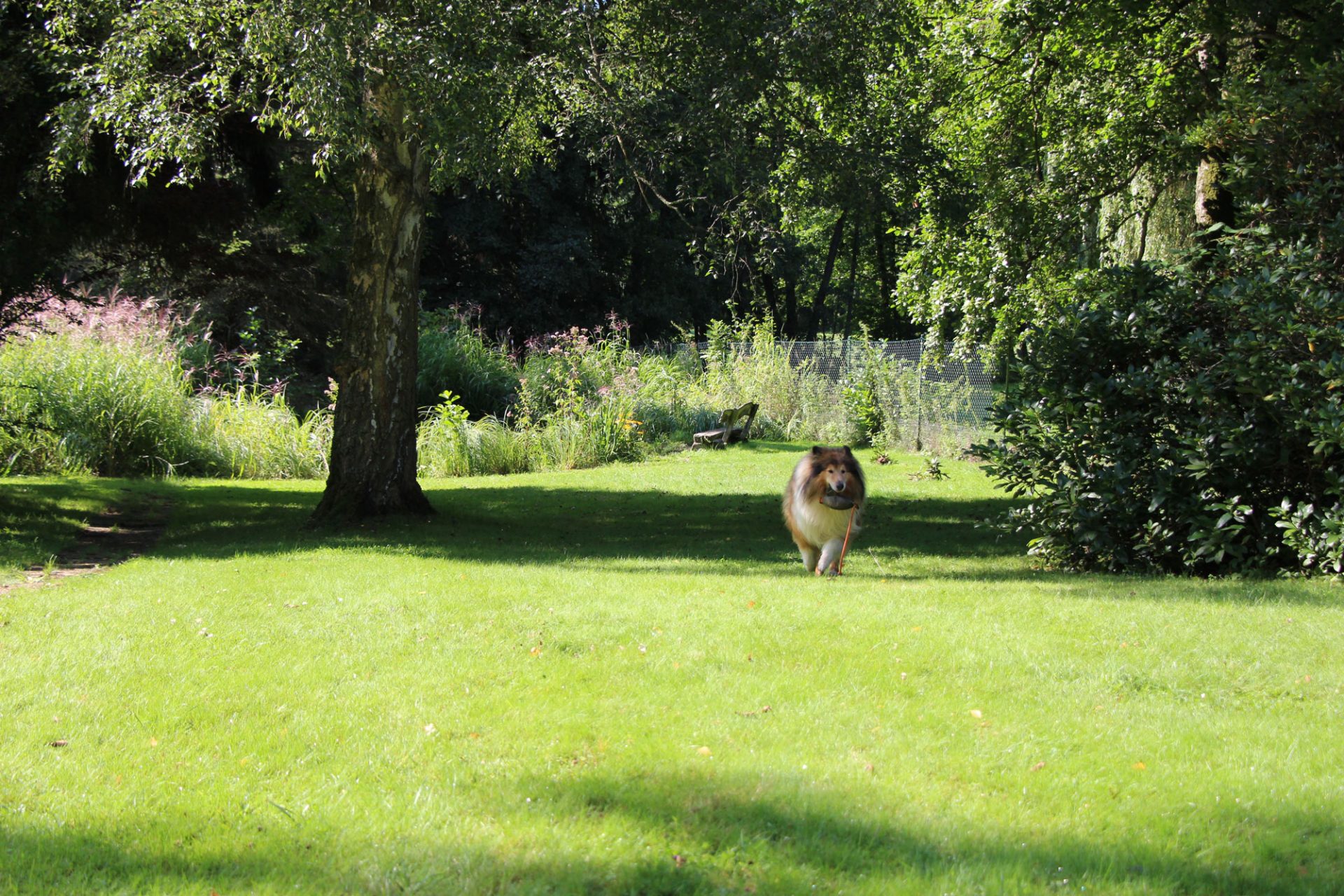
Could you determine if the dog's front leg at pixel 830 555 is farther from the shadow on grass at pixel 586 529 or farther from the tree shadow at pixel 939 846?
the tree shadow at pixel 939 846

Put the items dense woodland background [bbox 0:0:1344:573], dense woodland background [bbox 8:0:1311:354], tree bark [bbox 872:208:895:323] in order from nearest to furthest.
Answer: dense woodland background [bbox 0:0:1344:573] < dense woodland background [bbox 8:0:1311:354] < tree bark [bbox 872:208:895:323]

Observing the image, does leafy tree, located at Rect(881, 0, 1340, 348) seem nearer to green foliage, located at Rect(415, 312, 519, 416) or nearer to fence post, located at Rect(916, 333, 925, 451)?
fence post, located at Rect(916, 333, 925, 451)

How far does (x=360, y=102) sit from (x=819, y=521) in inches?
231

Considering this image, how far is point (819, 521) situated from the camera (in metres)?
9.68

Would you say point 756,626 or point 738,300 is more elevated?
point 738,300

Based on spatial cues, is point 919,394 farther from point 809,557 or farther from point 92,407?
point 92,407

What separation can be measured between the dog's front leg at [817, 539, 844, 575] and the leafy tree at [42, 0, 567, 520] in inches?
197

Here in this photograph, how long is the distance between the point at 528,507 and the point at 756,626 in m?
8.56

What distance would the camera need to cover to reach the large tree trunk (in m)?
12.4

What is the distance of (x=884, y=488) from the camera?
17.3 meters

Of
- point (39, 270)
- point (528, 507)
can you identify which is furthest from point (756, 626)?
point (39, 270)

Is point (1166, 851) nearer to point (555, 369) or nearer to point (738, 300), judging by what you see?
point (555, 369)

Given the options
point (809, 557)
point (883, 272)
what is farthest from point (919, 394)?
point (883, 272)

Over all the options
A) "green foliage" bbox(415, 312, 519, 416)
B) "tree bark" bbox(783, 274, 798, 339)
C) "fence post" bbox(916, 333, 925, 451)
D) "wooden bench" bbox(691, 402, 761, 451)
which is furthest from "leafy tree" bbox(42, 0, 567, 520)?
"tree bark" bbox(783, 274, 798, 339)
